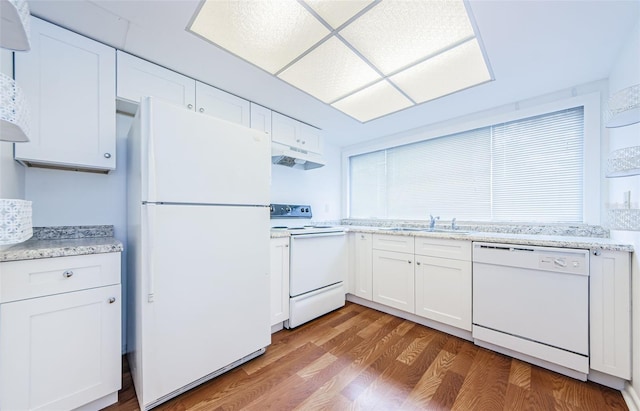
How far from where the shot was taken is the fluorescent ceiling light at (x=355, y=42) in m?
1.31

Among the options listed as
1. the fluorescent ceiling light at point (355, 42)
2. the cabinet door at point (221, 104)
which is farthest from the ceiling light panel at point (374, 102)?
the cabinet door at point (221, 104)

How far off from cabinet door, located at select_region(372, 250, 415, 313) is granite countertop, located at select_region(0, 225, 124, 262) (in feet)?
7.19

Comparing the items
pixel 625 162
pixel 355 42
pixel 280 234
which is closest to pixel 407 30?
pixel 355 42

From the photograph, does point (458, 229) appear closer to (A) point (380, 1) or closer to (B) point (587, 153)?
(B) point (587, 153)

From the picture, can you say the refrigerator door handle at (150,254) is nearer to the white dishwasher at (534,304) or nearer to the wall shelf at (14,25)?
the wall shelf at (14,25)

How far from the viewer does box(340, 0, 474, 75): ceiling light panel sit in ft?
4.28

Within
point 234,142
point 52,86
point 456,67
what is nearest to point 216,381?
point 234,142

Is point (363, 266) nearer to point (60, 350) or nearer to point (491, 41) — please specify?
point (491, 41)

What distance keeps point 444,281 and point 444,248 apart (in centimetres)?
29

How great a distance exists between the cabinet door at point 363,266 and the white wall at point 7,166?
263 cm

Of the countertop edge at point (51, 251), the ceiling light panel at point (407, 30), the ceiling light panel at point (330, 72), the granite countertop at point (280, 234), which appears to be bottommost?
the granite countertop at point (280, 234)

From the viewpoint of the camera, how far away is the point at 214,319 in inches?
59.2

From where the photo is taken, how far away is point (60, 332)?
3.81 feet

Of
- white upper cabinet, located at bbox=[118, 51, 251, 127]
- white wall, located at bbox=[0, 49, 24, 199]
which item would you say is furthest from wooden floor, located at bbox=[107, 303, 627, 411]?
white upper cabinet, located at bbox=[118, 51, 251, 127]
